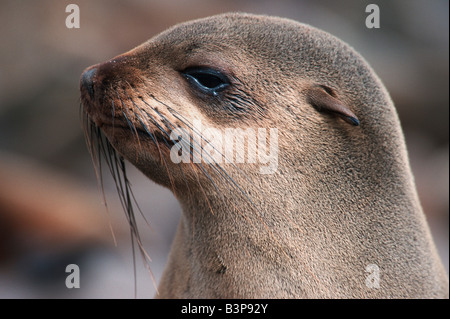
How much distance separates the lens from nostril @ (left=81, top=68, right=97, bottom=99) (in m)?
2.62

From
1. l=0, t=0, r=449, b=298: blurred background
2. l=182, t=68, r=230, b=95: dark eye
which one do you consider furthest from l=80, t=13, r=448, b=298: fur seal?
l=0, t=0, r=449, b=298: blurred background

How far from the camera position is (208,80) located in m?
2.63

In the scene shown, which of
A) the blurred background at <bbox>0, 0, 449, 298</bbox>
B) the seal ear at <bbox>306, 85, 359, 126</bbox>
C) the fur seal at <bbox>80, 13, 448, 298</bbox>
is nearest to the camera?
the fur seal at <bbox>80, 13, 448, 298</bbox>

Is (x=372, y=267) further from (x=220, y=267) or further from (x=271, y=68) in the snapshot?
(x=271, y=68)

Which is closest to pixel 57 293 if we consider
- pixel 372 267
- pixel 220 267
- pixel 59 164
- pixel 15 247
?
pixel 15 247

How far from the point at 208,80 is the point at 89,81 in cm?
57

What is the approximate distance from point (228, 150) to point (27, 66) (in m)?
6.76

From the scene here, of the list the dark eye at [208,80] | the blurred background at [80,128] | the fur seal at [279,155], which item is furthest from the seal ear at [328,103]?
the blurred background at [80,128]

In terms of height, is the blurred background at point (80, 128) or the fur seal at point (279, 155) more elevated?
the blurred background at point (80, 128)

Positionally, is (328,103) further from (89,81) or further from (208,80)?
(89,81)

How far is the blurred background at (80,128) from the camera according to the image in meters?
6.19

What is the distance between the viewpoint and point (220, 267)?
2.75 metres

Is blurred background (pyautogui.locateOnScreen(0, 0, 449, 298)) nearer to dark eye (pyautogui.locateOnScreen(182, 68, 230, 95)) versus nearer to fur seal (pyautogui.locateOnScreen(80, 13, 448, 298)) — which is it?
fur seal (pyautogui.locateOnScreen(80, 13, 448, 298))

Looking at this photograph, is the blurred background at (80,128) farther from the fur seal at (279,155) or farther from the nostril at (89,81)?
the nostril at (89,81)
